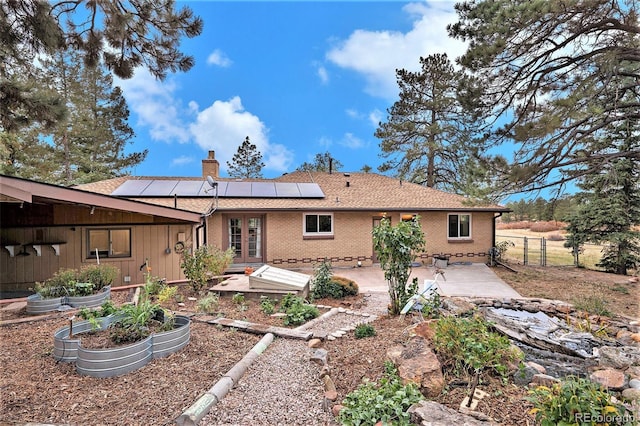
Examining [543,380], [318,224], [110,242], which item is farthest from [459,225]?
[110,242]

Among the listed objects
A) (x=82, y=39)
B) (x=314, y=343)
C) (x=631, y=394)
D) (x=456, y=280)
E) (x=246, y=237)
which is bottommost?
(x=456, y=280)

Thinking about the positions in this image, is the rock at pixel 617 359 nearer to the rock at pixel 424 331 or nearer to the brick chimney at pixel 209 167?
the rock at pixel 424 331

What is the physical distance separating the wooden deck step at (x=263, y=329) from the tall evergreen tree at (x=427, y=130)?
15983 millimetres

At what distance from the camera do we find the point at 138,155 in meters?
21.2

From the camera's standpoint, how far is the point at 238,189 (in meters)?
12.8

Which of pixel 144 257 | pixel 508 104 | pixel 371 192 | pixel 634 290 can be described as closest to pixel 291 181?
pixel 371 192

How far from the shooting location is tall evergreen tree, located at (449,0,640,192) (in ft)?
23.7

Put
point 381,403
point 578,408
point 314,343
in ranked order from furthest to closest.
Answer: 1. point 314,343
2. point 381,403
3. point 578,408

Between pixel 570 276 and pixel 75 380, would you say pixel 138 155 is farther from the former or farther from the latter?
pixel 570 276

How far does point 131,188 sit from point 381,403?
12.9m

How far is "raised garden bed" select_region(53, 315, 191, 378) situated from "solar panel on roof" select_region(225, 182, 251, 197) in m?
8.68

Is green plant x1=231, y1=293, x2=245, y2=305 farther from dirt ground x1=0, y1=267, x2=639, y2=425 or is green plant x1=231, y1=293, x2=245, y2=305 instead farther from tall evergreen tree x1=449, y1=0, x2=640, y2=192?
tall evergreen tree x1=449, y1=0, x2=640, y2=192

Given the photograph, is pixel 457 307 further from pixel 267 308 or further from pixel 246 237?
pixel 246 237

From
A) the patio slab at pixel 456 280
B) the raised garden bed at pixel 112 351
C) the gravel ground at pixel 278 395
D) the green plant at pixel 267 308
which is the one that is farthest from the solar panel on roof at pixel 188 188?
the gravel ground at pixel 278 395
